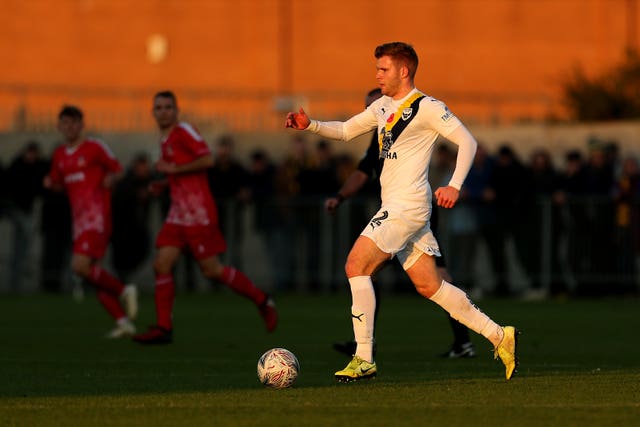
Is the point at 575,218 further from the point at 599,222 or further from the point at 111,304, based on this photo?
the point at 111,304

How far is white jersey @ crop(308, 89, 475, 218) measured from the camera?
9.97 meters

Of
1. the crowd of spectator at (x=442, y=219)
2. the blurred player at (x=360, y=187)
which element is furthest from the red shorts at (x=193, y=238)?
the crowd of spectator at (x=442, y=219)

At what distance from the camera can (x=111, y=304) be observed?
1491 centimetres

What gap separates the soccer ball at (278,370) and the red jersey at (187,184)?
4.24 meters

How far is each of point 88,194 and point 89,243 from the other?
437mm

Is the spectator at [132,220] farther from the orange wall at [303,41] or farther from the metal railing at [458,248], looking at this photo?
the orange wall at [303,41]

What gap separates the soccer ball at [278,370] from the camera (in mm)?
9656

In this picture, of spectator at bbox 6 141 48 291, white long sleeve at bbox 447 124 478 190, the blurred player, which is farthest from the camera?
spectator at bbox 6 141 48 291

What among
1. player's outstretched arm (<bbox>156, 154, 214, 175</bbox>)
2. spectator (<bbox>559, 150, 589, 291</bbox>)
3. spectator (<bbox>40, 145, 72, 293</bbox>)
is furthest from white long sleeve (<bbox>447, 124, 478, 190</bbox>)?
spectator (<bbox>40, 145, 72, 293</bbox>)

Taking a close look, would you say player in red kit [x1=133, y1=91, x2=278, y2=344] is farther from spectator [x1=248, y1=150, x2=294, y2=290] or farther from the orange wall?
the orange wall

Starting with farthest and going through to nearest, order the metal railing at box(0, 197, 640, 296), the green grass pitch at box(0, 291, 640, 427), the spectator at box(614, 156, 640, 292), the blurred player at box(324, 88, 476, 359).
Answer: the metal railing at box(0, 197, 640, 296), the spectator at box(614, 156, 640, 292), the blurred player at box(324, 88, 476, 359), the green grass pitch at box(0, 291, 640, 427)

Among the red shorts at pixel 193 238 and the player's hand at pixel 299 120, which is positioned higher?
the player's hand at pixel 299 120

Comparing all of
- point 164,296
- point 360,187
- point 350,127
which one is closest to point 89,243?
point 164,296

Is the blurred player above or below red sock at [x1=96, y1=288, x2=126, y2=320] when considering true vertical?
above
